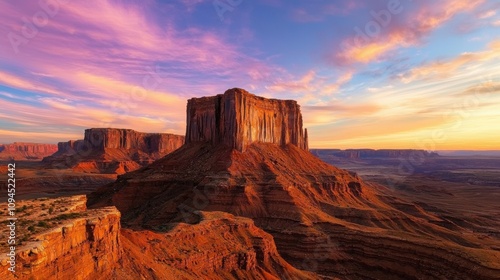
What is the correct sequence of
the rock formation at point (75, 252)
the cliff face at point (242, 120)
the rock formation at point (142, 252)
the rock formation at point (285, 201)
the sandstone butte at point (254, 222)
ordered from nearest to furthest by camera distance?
the rock formation at point (75, 252), the rock formation at point (142, 252), the sandstone butte at point (254, 222), the rock formation at point (285, 201), the cliff face at point (242, 120)

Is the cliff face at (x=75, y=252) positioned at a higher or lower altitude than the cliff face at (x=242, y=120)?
lower

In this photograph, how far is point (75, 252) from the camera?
19.6 metres

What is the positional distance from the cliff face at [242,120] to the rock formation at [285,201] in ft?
0.99

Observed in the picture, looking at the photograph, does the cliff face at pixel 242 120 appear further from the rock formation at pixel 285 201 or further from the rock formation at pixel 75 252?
the rock formation at pixel 75 252

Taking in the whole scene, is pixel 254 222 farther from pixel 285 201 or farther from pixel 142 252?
pixel 142 252

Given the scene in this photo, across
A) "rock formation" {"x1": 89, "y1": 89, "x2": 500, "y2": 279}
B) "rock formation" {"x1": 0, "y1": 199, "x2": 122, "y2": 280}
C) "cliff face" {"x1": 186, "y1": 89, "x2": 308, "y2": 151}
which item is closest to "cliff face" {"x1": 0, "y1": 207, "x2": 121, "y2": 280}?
"rock formation" {"x1": 0, "y1": 199, "x2": 122, "y2": 280}

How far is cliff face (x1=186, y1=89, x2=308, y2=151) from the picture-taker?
304 feet

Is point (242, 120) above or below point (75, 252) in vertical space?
above

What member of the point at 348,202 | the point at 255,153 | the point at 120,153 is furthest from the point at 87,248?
the point at 120,153

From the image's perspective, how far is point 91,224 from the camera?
21156mm

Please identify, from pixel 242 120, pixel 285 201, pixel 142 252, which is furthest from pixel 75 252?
pixel 242 120

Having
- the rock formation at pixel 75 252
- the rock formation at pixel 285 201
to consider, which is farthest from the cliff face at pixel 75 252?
the rock formation at pixel 285 201

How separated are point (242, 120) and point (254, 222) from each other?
3324 centimetres

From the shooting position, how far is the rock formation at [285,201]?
53.4 m
